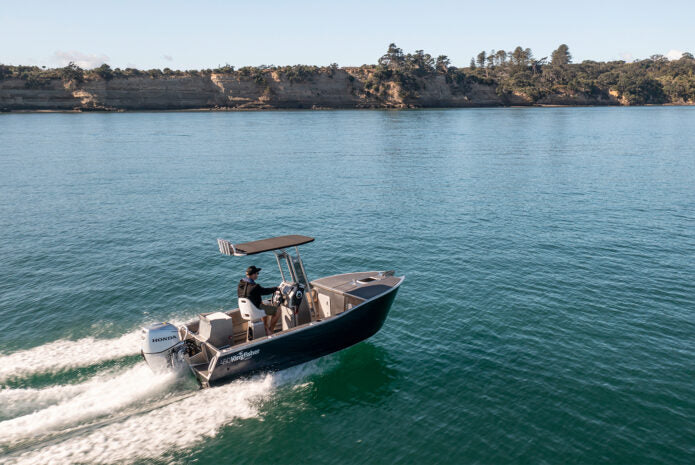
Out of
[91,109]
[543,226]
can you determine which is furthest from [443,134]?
[91,109]

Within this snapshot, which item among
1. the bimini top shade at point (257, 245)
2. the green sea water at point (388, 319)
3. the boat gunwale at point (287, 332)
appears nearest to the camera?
the green sea water at point (388, 319)

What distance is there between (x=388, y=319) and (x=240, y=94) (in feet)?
449

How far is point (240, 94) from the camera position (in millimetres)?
142875

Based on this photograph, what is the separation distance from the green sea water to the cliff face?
9588 centimetres

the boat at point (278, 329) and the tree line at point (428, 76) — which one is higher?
the tree line at point (428, 76)

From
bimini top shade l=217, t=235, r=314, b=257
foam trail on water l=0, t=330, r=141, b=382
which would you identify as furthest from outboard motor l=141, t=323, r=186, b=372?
bimini top shade l=217, t=235, r=314, b=257

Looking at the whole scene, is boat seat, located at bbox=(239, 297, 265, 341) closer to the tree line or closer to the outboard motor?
the outboard motor

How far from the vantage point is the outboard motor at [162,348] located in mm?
12992

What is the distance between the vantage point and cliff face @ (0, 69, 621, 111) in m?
124

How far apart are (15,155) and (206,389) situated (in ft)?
188

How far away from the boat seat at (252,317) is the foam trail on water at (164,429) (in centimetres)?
128

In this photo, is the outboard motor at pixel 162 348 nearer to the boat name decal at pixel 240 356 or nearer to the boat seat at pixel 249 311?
the boat name decal at pixel 240 356

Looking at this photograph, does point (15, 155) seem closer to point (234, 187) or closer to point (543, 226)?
point (234, 187)

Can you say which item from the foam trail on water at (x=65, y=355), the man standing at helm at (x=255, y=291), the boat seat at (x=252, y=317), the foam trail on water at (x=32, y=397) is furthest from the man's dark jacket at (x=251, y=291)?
the foam trail on water at (x=32, y=397)
